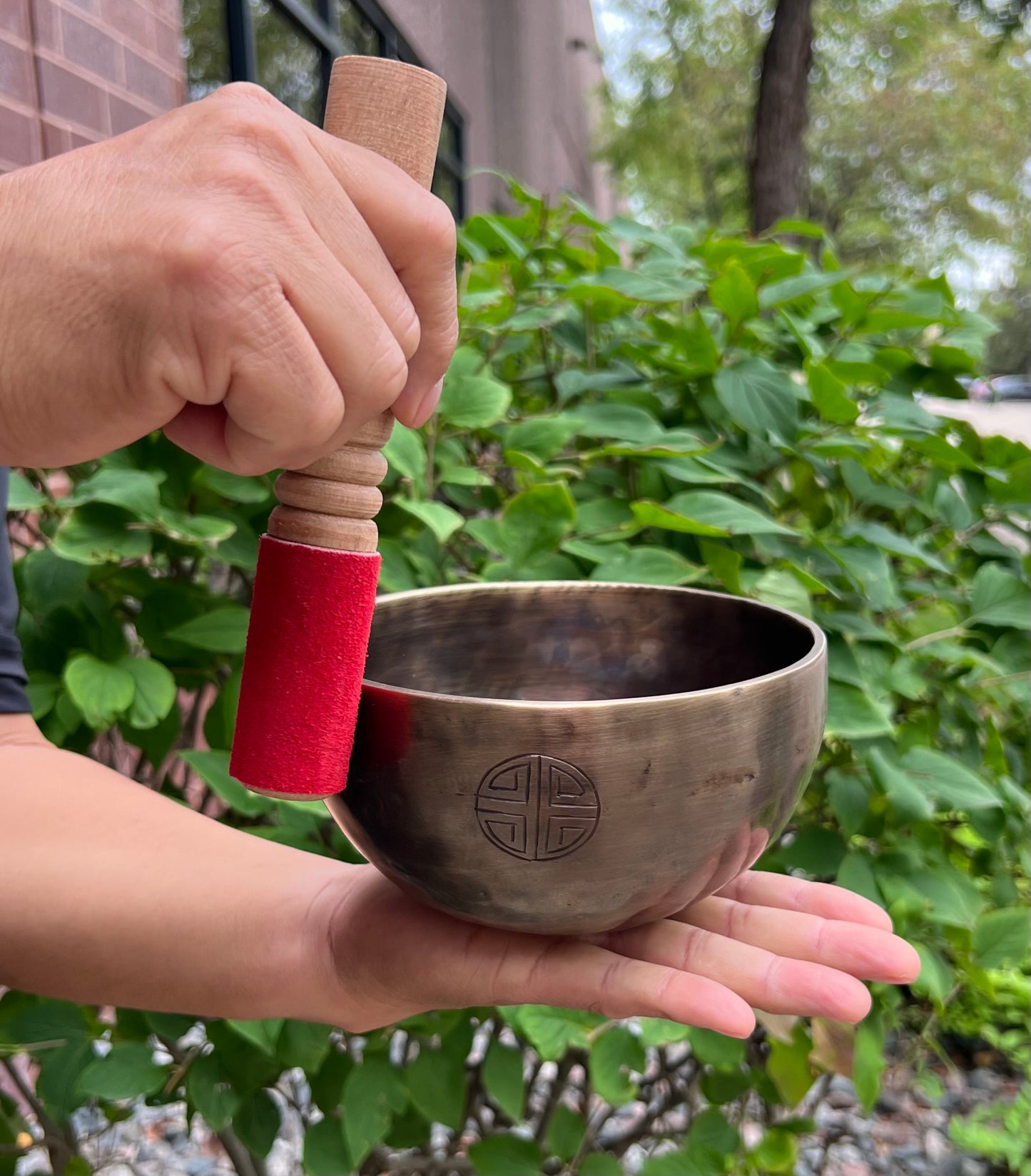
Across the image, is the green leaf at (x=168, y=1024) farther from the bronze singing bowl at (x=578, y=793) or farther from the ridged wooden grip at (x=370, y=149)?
the ridged wooden grip at (x=370, y=149)

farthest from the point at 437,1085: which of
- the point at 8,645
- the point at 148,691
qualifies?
the point at 8,645

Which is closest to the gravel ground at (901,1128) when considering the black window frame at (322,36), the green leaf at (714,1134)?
the green leaf at (714,1134)

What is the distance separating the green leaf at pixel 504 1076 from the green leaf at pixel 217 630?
535mm

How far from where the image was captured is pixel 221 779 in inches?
Result: 37.6

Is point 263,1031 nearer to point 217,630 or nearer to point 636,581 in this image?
point 217,630

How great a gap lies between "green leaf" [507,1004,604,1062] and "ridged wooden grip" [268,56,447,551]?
60 centimetres

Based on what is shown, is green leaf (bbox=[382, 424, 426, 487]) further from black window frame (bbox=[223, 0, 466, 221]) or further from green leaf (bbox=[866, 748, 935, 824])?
green leaf (bbox=[866, 748, 935, 824])

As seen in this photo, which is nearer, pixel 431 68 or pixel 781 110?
pixel 431 68

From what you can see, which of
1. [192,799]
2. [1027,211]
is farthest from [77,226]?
[1027,211]

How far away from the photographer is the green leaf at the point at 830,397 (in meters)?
1.06

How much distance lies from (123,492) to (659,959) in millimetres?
594

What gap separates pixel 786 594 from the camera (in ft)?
3.26

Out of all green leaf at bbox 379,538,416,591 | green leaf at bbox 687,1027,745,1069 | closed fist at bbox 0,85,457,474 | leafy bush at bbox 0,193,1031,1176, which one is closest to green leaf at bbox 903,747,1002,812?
leafy bush at bbox 0,193,1031,1176

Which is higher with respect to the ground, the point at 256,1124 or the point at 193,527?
the point at 193,527
